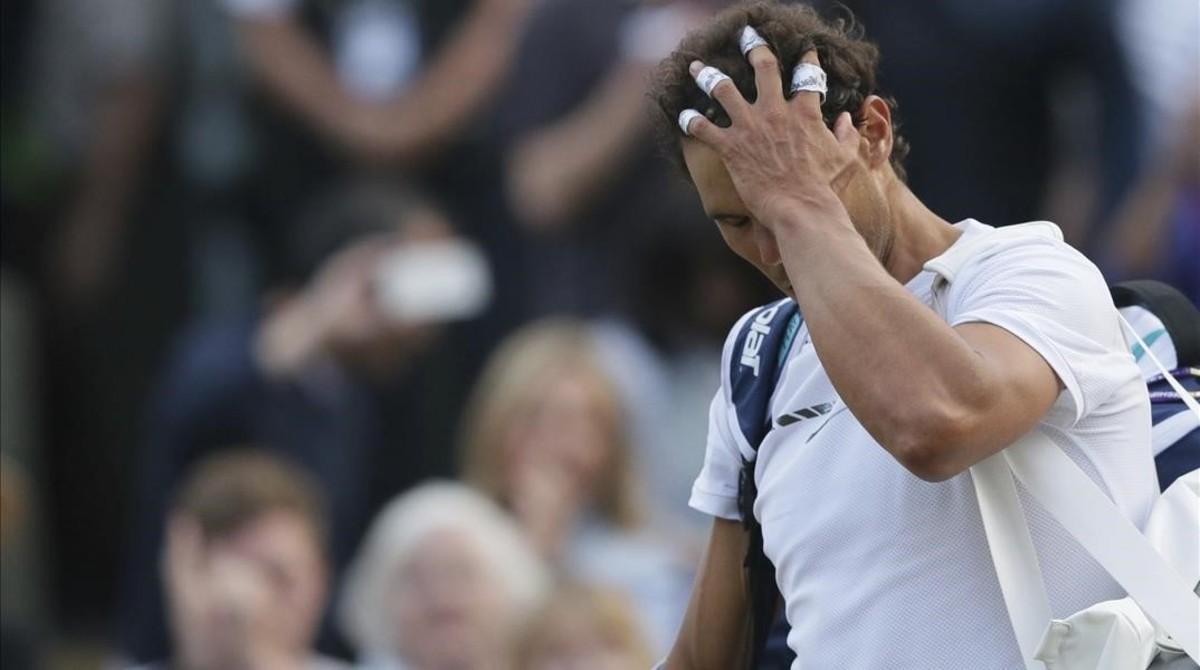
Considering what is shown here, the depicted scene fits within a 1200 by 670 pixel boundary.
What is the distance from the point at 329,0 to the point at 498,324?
3.72ft

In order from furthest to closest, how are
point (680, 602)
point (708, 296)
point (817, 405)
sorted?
point (708, 296), point (680, 602), point (817, 405)

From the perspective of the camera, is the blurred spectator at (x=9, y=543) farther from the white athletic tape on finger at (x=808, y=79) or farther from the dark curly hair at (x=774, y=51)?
the white athletic tape on finger at (x=808, y=79)

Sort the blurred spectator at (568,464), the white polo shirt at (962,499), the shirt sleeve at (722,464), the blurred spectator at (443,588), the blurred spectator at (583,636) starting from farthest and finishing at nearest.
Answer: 1. the blurred spectator at (568,464)
2. the blurred spectator at (443,588)
3. the blurred spectator at (583,636)
4. the shirt sleeve at (722,464)
5. the white polo shirt at (962,499)

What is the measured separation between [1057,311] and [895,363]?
234 millimetres

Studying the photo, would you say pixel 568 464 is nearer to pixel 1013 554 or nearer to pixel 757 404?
pixel 757 404

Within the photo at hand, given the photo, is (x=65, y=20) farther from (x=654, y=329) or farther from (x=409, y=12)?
(x=654, y=329)

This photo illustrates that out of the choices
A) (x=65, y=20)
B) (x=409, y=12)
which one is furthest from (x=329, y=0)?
(x=65, y=20)

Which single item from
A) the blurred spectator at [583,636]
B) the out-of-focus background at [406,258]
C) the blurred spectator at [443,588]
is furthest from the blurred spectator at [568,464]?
the blurred spectator at [583,636]

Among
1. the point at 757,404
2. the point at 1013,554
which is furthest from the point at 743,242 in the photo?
the point at 1013,554

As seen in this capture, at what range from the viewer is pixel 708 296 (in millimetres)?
6449

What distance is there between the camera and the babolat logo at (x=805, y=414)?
A: 2691 mm

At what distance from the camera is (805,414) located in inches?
107

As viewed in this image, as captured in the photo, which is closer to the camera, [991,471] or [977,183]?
[991,471]

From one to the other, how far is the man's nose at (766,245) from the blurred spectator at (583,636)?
290 cm
